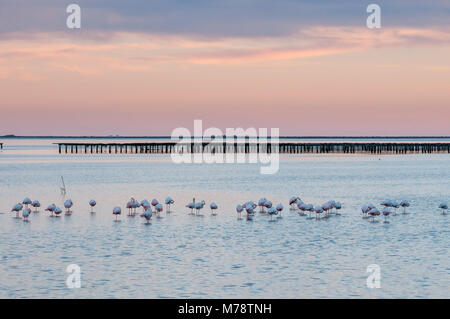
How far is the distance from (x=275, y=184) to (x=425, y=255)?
33997mm

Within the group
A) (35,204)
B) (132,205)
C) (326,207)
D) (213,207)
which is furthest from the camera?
(35,204)

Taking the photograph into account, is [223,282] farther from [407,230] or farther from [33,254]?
[407,230]

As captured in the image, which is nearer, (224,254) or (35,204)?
(224,254)

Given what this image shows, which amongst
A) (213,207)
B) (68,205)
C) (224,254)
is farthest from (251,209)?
(224,254)

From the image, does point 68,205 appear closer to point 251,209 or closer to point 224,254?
point 251,209

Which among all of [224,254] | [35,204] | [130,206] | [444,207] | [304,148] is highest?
[304,148]

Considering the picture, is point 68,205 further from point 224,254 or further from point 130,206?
point 224,254

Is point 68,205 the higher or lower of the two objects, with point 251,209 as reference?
higher

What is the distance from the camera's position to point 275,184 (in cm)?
5394

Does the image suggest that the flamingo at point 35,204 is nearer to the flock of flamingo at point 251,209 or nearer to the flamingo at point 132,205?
the flock of flamingo at point 251,209

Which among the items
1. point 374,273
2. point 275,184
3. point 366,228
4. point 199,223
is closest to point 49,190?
point 275,184

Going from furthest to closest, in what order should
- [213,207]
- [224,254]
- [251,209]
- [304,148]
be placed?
1. [304,148]
2. [213,207]
3. [251,209]
4. [224,254]

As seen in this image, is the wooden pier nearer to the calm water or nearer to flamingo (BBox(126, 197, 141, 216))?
flamingo (BBox(126, 197, 141, 216))

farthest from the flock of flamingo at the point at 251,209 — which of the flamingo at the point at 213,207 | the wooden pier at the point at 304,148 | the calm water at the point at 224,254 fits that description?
the wooden pier at the point at 304,148
